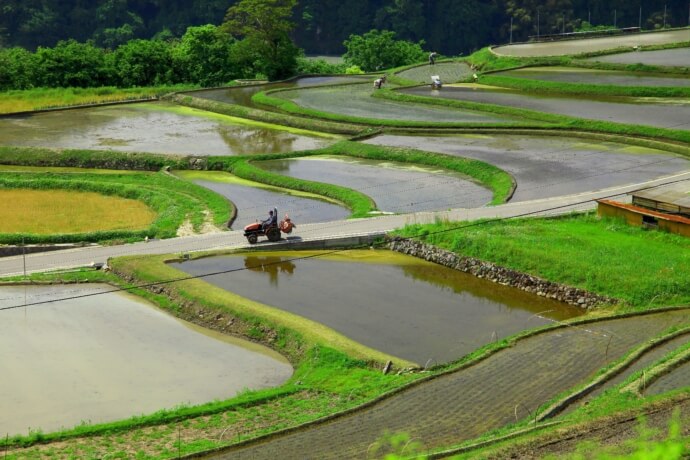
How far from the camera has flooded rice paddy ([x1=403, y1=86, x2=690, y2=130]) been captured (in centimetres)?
4856

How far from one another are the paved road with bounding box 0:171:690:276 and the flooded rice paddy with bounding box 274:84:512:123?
18414 mm

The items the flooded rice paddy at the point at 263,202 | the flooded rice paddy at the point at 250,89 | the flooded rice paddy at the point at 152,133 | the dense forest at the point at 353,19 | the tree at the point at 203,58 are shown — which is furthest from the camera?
the dense forest at the point at 353,19

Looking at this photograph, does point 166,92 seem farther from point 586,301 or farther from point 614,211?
point 586,301

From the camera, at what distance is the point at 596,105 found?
176 feet

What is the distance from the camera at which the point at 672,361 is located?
21500 millimetres

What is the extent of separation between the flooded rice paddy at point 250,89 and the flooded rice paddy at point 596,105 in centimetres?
986

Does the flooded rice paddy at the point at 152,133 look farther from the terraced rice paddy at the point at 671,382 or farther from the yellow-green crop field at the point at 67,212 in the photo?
the terraced rice paddy at the point at 671,382

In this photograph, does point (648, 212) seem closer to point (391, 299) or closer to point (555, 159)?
point (391, 299)

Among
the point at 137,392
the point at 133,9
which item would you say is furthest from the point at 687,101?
the point at 133,9

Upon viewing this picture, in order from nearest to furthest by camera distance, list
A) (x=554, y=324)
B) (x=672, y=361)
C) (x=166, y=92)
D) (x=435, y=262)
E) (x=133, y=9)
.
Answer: (x=672, y=361) → (x=554, y=324) → (x=435, y=262) → (x=166, y=92) → (x=133, y=9)

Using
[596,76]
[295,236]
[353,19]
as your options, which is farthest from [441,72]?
[353,19]

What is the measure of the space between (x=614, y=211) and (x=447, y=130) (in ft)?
63.4

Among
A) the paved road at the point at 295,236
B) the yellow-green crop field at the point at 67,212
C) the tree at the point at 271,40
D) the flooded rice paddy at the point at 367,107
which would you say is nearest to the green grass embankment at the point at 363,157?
the paved road at the point at 295,236

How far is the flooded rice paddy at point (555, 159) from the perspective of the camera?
126 ft
